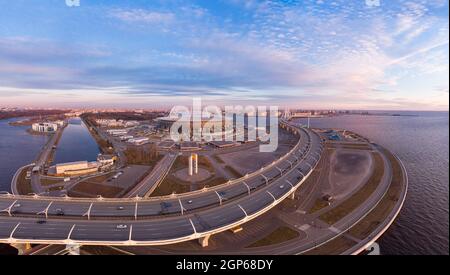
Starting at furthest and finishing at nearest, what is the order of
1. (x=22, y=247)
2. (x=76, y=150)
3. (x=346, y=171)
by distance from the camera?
(x=76, y=150), (x=346, y=171), (x=22, y=247)

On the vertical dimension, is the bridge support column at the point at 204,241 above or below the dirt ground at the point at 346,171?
below

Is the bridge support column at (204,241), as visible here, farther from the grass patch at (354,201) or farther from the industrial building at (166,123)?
the industrial building at (166,123)

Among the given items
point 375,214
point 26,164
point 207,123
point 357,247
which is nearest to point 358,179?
point 375,214

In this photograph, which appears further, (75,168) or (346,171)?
(346,171)

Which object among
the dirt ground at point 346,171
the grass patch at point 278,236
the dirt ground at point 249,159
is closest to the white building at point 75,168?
the dirt ground at point 249,159

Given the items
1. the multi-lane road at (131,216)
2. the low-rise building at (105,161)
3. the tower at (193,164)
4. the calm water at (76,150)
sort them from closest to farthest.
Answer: the multi-lane road at (131,216) < the tower at (193,164) < the low-rise building at (105,161) < the calm water at (76,150)

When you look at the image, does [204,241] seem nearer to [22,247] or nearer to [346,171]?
[22,247]

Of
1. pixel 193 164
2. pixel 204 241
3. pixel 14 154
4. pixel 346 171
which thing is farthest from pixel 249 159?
pixel 14 154
